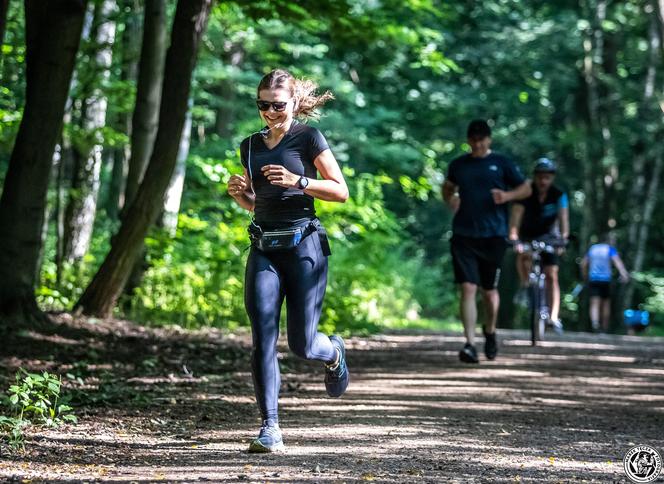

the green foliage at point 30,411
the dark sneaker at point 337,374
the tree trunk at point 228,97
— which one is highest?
the tree trunk at point 228,97

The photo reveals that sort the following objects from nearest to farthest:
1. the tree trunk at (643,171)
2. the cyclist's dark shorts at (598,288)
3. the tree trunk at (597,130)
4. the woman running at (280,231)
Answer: the woman running at (280,231) < the cyclist's dark shorts at (598,288) < the tree trunk at (643,171) < the tree trunk at (597,130)

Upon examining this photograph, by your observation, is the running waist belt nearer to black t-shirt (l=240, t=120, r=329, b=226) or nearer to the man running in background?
black t-shirt (l=240, t=120, r=329, b=226)

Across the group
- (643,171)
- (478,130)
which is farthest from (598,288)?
(478,130)

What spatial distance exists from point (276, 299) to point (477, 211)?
19.3 ft

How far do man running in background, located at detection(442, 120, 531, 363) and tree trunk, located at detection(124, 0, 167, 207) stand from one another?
5.16 m

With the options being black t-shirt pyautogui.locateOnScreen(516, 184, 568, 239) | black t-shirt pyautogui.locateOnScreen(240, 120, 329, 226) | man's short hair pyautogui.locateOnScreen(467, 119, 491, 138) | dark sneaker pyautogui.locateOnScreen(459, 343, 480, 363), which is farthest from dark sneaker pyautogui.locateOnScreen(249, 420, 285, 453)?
black t-shirt pyautogui.locateOnScreen(516, 184, 568, 239)

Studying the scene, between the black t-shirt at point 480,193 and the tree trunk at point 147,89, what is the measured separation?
5262mm

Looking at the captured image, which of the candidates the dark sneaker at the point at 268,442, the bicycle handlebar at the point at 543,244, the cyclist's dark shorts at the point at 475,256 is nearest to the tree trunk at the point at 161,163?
the cyclist's dark shorts at the point at 475,256

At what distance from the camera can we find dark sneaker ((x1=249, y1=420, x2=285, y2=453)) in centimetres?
670

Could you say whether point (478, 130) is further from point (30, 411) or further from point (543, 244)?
point (30, 411)

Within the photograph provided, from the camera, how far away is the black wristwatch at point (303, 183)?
6656 mm

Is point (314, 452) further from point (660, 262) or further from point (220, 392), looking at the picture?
point (660, 262)

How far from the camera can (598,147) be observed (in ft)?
106

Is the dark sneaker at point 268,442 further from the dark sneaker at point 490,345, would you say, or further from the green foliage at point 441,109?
the green foliage at point 441,109
